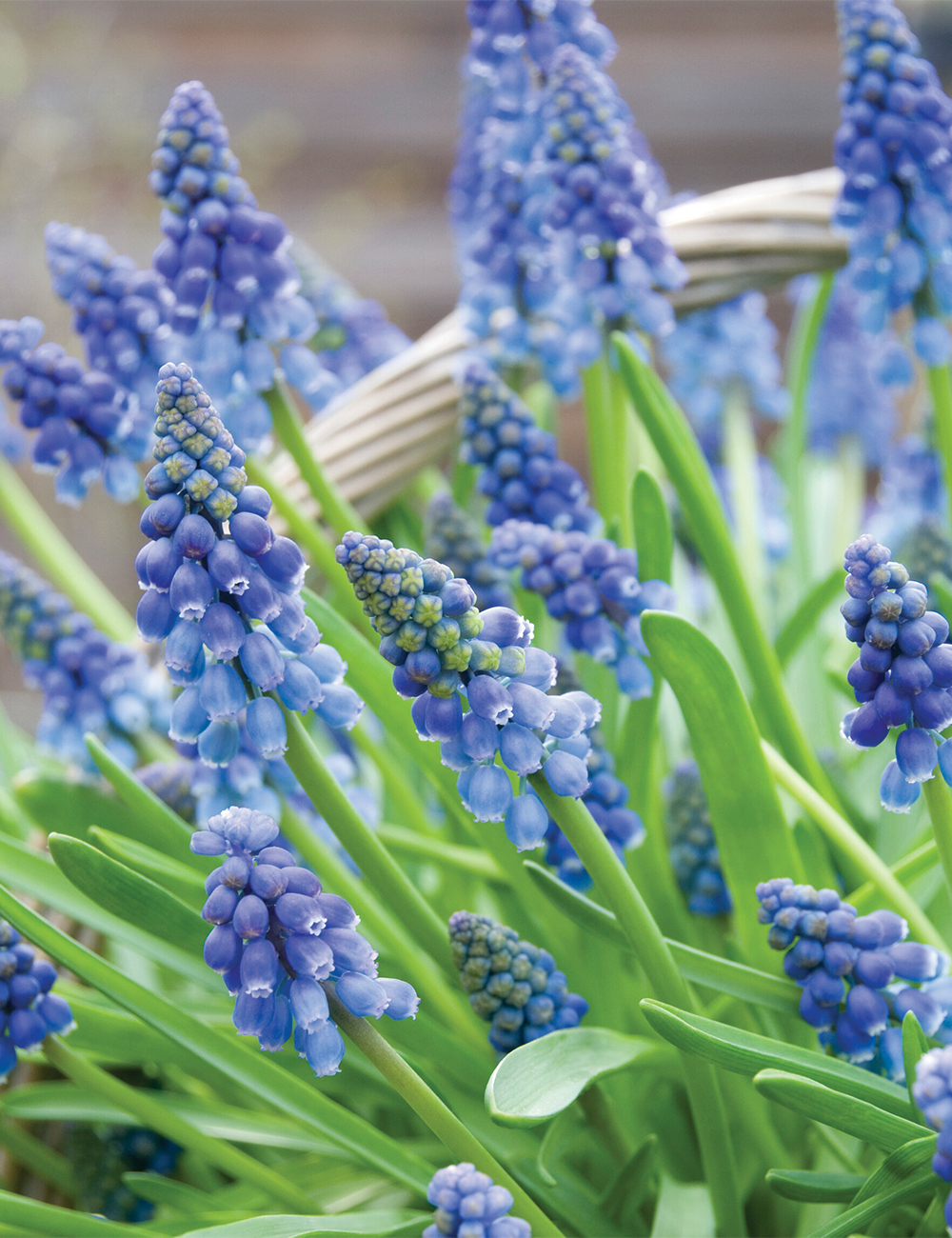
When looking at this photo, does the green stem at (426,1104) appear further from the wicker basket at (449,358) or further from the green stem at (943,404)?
the green stem at (943,404)

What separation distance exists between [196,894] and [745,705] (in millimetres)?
338

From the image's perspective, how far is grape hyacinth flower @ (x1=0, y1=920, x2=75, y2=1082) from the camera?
0.60 meters

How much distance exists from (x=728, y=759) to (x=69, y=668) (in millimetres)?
515

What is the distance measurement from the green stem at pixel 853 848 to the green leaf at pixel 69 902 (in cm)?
37

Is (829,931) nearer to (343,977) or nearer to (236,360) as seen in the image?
(343,977)

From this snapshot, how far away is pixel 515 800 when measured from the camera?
513 mm

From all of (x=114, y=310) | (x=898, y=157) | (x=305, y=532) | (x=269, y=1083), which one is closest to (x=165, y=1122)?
(x=269, y=1083)

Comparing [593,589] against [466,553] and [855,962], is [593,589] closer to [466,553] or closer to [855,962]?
[466,553]

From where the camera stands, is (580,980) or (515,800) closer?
(515,800)

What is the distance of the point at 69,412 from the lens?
0.77 metres

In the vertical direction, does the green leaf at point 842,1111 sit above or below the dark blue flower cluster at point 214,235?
below

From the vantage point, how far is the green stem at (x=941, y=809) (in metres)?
0.52

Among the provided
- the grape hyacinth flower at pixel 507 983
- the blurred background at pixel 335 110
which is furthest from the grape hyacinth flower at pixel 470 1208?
the blurred background at pixel 335 110

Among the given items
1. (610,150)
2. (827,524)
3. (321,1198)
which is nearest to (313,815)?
(321,1198)
